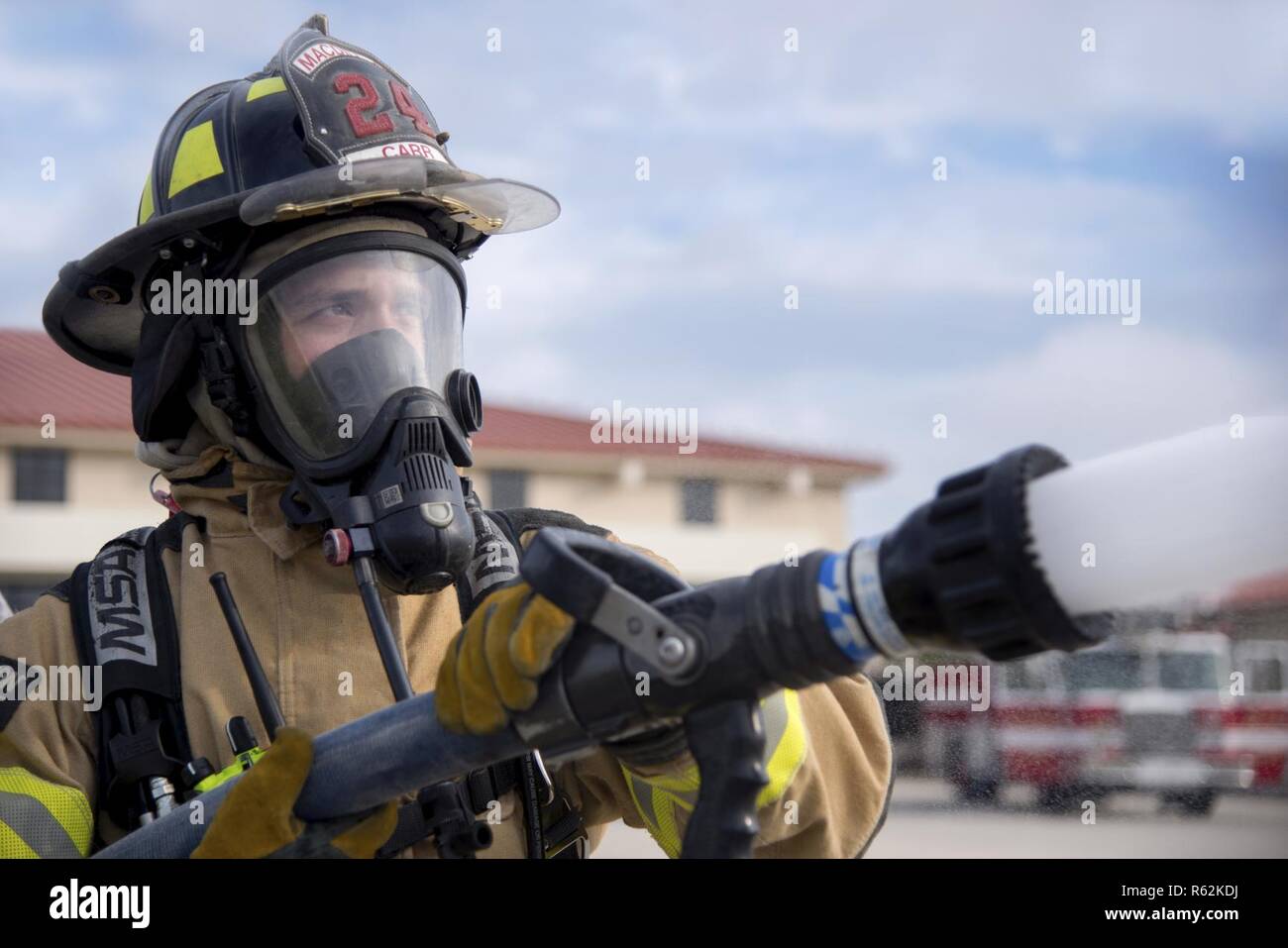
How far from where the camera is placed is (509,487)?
76.7ft

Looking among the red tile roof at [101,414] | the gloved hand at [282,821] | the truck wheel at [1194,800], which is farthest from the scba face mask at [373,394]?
the red tile roof at [101,414]

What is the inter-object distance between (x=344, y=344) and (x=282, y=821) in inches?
40.8

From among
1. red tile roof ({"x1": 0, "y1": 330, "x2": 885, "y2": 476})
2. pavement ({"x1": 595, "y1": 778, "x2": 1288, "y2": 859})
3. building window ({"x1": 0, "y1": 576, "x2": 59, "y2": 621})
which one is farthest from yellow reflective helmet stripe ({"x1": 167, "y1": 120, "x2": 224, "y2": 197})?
building window ({"x1": 0, "y1": 576, "x2": 59, "y2": 621})

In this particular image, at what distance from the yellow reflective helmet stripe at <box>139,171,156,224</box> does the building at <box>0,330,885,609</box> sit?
16.3 meters

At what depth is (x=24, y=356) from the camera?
2223cm

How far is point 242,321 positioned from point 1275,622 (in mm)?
11924

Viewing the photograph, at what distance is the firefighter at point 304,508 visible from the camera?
2.20 meters

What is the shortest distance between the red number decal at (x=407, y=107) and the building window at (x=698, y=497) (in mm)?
21345

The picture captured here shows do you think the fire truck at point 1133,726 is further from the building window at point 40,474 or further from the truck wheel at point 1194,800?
the building window at point 40,474

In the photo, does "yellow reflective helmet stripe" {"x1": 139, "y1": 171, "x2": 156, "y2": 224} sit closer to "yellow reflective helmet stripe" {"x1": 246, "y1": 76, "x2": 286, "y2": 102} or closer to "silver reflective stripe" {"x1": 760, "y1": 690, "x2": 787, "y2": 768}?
"yellow reflective helmet stripe" {"x1": 246, "y1": 76, "x2": 286, "y2": 102}

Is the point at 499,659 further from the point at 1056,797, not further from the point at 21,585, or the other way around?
the point at 21,585

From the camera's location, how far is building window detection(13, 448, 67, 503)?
71.6ft
